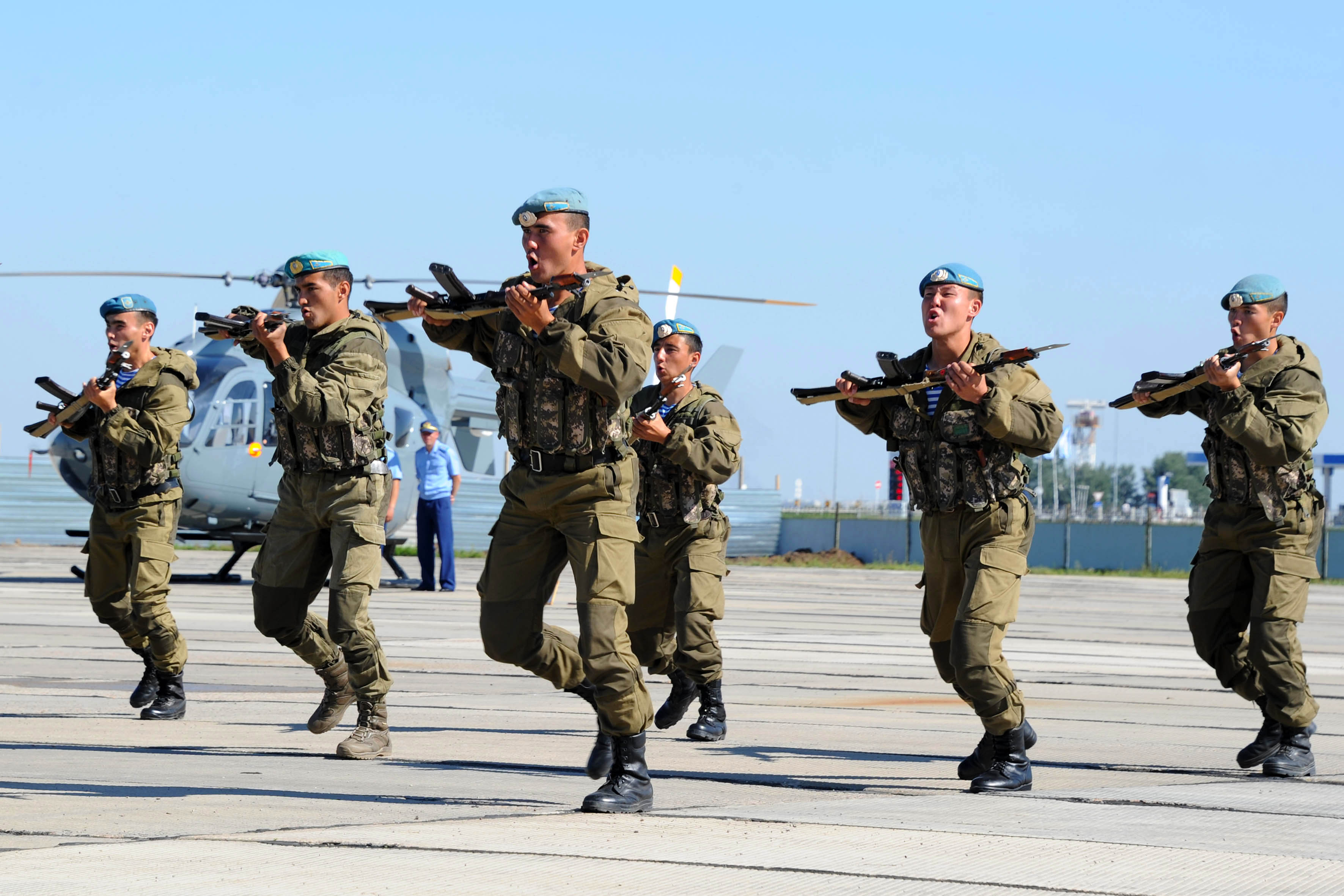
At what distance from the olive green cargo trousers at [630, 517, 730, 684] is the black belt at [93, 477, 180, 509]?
244 centimetres

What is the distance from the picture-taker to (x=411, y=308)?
595cm

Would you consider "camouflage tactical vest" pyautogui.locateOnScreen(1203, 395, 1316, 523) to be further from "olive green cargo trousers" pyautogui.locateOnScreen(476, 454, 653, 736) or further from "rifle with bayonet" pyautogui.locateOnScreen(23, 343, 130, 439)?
"rifle with bayonet" pyautogui.locateOnScreen(23, 343, 130, 439)

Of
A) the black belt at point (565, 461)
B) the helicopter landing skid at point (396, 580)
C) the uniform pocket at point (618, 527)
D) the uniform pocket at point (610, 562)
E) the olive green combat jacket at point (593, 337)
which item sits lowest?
the helicopter landing skid at point (396, 580)

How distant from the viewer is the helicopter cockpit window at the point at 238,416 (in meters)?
20.5

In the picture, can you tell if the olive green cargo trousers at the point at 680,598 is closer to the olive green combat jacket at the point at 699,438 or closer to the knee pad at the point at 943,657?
the olive green combat jacket at the point at 699,438

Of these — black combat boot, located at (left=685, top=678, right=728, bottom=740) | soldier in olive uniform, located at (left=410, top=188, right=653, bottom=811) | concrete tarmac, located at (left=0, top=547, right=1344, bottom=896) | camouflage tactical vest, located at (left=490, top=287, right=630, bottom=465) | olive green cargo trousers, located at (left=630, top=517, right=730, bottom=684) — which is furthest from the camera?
olive green cargo trousers, located at (left=630, top=517, right=730, bottom=684)

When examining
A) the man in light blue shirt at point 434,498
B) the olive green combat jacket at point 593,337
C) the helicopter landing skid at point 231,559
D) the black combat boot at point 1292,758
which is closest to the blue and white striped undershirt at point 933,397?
the olive green combat jacket at point 593,337

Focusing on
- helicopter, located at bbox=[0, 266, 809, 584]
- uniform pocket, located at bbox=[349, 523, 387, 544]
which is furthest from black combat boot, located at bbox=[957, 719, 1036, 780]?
helicopter, located at bbox=[0, 266, 809, 584]

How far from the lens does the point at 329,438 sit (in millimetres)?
7066

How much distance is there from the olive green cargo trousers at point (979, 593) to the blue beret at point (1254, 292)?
132cm

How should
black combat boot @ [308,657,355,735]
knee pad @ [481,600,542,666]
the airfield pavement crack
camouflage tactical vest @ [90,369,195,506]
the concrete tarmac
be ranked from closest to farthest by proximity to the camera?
1. the airfield pavement crack
2. the concrete tarmac
3. knee pad @ [481,600,542,666]
4. black combat boot @ [308,657,355,735]
5. camouflage tactical vest @ [90,369,195,506]

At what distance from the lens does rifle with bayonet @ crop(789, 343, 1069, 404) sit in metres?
6.58

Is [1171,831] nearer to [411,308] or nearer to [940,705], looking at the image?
[411,308]

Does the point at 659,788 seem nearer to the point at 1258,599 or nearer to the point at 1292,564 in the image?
the point at 1258,599
